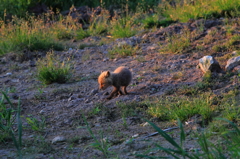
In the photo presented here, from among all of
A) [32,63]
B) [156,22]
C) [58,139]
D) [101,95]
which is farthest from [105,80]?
[156,22]

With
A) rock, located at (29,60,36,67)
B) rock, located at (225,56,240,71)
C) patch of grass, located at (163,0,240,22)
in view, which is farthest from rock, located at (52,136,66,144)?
patch of grass, located at (163,0,240,22)

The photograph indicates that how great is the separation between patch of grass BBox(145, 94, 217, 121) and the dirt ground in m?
0.14

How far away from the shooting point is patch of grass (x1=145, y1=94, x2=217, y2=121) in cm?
471

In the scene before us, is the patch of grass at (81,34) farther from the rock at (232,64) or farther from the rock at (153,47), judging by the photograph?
the rock at (232,64)

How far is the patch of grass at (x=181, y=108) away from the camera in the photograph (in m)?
4.71

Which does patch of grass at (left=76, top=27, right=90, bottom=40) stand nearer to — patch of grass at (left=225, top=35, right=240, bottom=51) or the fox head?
patch of grass at (left=225, top=35, right=240, bottom=51)

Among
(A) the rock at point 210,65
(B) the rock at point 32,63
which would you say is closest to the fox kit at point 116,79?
(A) the rock at point 210,65

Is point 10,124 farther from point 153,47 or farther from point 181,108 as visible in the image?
point 153,47

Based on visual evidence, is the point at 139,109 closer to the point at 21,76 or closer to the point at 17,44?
the point at 21,76

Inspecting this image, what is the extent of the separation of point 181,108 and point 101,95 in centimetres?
220

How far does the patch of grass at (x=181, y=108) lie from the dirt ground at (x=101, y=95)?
0.45 feet

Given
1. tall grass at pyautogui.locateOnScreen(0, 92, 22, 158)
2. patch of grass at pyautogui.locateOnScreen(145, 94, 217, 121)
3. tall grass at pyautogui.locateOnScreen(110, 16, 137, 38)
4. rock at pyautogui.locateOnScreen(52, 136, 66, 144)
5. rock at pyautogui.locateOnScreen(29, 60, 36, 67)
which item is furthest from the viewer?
tall grass at pyautogui.locateOnScreen(110, 16, 137, 38)

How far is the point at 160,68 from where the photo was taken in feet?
25.4

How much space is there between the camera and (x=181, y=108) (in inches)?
192
